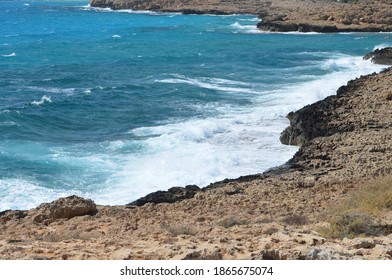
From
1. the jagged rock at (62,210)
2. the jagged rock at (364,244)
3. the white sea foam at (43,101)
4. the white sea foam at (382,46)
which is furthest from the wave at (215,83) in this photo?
the jagged rock at (364,244)

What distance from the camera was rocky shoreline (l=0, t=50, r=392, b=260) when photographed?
328 inches

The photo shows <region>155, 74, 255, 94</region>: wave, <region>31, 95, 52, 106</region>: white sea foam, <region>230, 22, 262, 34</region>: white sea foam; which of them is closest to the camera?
<region>31, 95, 52, 106</region>: white sea foam

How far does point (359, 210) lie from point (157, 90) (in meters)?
22.9

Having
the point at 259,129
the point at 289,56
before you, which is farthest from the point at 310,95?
the point at 289,56

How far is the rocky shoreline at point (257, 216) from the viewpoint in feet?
27.4

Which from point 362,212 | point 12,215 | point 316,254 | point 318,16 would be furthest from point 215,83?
point 318,16

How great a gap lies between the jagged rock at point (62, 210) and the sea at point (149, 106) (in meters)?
2.77

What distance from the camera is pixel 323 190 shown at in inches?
575

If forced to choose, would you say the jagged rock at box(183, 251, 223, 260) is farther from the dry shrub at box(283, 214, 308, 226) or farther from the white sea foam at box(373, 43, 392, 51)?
the white sea foam at box(373, 43, 392, 51)

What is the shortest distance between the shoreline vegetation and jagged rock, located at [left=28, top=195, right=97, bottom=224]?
0.02 m

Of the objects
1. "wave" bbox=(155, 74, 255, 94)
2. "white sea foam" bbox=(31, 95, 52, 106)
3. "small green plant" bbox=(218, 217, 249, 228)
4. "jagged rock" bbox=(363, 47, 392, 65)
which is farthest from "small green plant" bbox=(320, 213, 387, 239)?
"jagged rock" bbox=(363, 47, 392, 65)

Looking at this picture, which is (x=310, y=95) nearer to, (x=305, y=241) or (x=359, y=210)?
(x=359, y=210)

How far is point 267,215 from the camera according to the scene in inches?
491

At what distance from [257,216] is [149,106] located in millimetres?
17201
